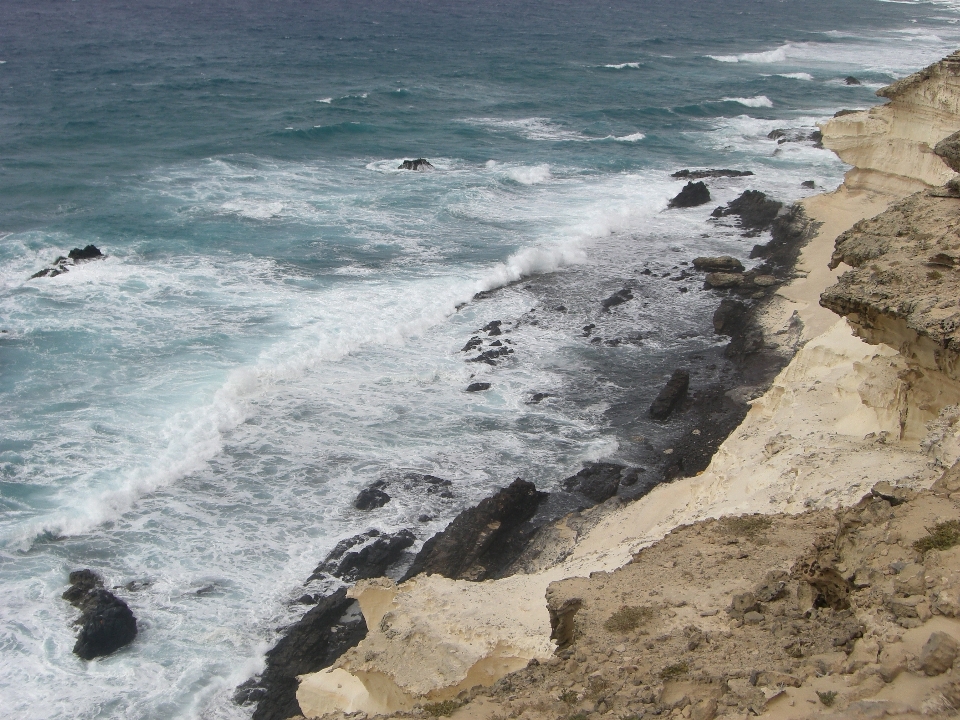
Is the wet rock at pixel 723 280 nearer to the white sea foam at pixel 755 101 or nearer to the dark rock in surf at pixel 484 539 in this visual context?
the dark rock in surf at pixel 484 539

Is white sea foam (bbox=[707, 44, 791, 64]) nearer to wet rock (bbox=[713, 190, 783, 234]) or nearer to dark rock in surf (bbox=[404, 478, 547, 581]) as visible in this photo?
wet rock (bbox=[713, 190, 783, 234])

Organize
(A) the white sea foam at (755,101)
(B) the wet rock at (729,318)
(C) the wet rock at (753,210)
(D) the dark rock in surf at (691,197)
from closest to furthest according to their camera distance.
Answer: (B) the wet rock at (729,318), (C) the wet rock at (753,210), (D) the dark rock in surf at (691,197), (A) the white sea foam at (755,101)

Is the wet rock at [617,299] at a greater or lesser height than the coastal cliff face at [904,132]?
lesser

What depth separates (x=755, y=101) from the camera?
53.5m

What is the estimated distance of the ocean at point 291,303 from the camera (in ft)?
52.8

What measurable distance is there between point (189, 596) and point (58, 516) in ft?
11.8

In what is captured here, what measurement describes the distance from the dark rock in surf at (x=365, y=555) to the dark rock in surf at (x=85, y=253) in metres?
17.8

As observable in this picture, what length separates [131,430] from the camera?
782 inches

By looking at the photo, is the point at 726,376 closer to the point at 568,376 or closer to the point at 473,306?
the point at 568,376

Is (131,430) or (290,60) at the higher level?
(290,60)

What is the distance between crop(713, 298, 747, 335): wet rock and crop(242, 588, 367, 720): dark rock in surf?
13.0 meters

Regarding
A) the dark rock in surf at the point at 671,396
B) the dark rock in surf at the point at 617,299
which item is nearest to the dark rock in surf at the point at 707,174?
the dark rock in surf at the point at 617,299

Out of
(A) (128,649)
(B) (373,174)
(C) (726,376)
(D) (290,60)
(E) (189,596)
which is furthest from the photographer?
(D) (290,60)

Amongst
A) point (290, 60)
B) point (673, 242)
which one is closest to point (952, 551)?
point (673, 242)
